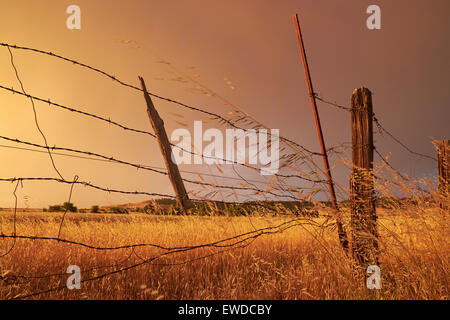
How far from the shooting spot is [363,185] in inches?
125

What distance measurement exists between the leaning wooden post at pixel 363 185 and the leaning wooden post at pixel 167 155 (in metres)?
1.70

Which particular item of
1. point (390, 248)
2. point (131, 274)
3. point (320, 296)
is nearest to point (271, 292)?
point (320, 296)

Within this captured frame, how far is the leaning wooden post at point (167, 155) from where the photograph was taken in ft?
12.6

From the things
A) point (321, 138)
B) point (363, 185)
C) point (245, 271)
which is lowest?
point (245, 271)

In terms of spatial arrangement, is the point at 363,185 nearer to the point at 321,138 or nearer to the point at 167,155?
the point at 321,138

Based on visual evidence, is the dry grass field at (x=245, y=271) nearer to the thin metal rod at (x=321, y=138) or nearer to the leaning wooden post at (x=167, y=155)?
the thin metal rod at (x=321, y=138)

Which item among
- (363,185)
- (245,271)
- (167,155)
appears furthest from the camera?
(167,155)

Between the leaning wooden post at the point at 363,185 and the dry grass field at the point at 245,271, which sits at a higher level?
the leaning wooden post at the point at 363,185

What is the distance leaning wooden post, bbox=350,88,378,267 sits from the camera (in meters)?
3.04

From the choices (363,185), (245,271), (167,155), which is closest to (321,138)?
(363,185)

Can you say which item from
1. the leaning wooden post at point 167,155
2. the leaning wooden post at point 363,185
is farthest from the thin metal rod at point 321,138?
the leaning wooden post at point 167,155

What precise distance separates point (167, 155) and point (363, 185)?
208cm

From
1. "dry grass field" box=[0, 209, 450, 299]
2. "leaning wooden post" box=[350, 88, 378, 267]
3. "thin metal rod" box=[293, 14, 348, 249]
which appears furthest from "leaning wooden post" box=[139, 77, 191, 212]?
"leaning wooden post" box=[350, 88, 378, 267]

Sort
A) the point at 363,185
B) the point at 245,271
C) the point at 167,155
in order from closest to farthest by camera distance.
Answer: the point at 363,185 → the point at 245,271 → the point at 167,155
